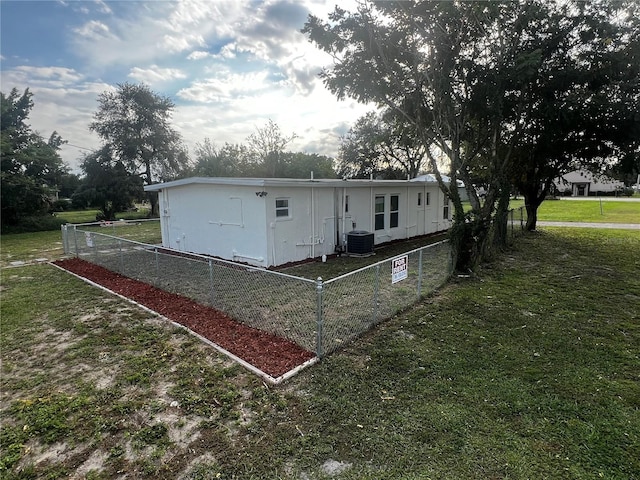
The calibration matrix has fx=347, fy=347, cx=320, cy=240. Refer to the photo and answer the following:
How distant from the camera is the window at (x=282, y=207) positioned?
953 centimetres

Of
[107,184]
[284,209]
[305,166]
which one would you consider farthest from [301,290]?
[305,166]

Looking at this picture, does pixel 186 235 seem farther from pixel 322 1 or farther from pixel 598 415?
pixel 598 415

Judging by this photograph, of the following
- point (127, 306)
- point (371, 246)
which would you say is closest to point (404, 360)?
point (127, 306)

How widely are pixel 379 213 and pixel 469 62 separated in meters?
5.81

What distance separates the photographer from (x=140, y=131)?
93.6ft

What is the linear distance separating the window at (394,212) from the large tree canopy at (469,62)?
376 centimetres

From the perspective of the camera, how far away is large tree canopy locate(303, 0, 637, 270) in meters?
7.97

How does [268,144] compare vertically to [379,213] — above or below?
above

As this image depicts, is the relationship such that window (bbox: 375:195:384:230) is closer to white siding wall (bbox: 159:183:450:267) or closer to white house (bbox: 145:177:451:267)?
white house (bbox: 145:177:451:267)

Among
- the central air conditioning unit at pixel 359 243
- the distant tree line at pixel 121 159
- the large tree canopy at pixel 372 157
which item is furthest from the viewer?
the large tree canopy at pixel 372 157

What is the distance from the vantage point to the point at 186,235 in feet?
39.2

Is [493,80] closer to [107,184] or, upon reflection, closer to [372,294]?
[372,294]

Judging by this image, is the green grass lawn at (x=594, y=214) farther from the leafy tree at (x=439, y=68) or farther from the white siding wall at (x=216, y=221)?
the white siding wall at (x=216, y=221)

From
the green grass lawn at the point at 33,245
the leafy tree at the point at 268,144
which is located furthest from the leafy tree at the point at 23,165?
the leafy tree at the point at 268,144
